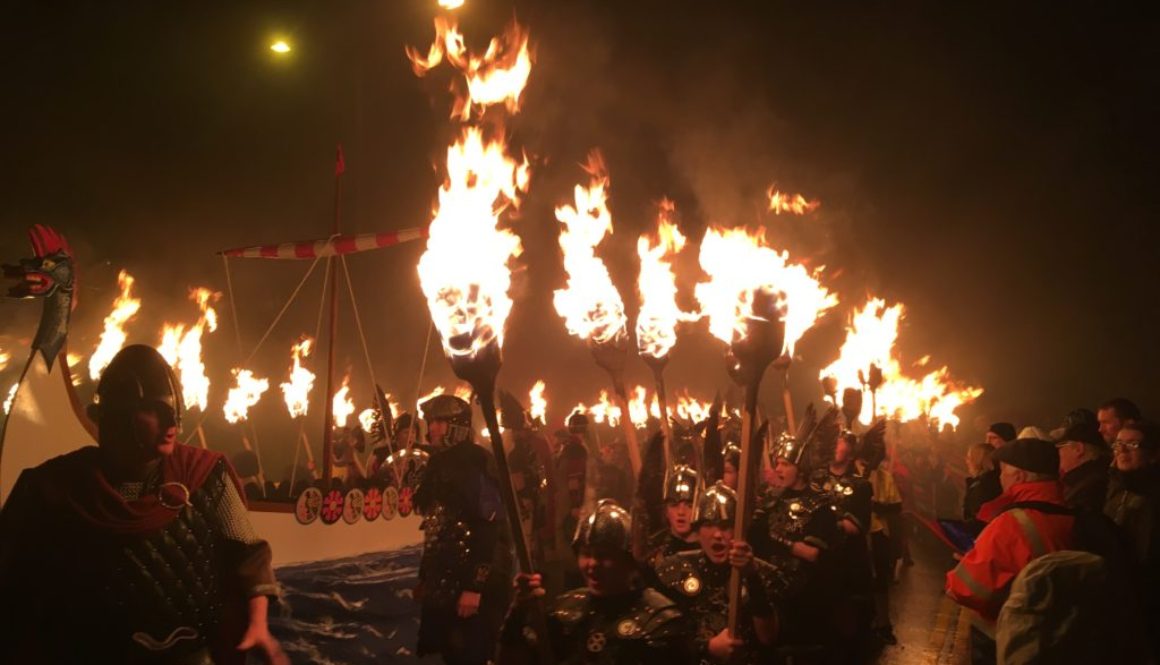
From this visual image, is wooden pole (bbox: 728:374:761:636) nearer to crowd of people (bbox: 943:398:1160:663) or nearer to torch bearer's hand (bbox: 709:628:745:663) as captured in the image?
torch bearer's hand (bbox: 709:628:745:663)

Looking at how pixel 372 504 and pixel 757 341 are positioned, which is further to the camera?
pixel 372 504

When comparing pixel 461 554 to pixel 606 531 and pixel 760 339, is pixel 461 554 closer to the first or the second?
pixel 606 531

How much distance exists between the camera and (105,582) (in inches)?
138

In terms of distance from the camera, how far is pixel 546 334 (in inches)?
1929

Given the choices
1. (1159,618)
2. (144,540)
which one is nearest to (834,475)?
(1159,618)

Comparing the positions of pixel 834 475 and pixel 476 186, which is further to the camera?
pixel 834 475

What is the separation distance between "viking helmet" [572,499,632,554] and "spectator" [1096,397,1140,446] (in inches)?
226

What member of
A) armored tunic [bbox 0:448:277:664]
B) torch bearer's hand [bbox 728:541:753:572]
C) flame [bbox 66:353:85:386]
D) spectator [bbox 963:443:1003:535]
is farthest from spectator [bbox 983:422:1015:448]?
flame [bbox 66:353:85:386]

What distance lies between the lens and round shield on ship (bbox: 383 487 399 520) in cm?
1206

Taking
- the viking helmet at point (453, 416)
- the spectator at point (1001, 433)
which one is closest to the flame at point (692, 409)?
the spectator at point (1001, 433)

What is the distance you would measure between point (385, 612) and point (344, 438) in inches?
236

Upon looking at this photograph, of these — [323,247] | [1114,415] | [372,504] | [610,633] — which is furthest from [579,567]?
[323,247]

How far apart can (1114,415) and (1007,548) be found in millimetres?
4317

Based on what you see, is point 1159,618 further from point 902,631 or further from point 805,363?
point 805,363
